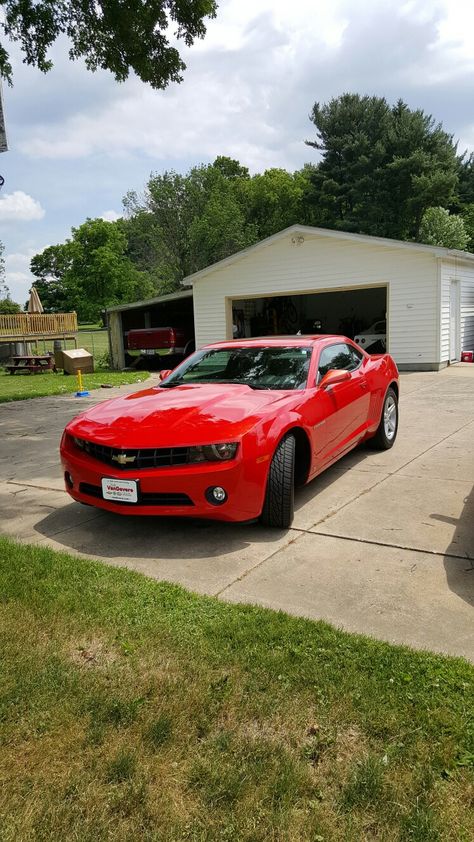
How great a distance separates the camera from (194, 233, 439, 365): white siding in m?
15.6

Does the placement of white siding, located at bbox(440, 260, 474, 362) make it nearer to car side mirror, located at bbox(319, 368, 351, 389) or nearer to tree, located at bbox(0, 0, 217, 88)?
tree, located at bbox(0, 0, 217, 88)

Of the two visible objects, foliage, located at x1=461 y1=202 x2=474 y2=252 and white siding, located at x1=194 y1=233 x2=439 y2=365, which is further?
foliage, located at x1=461 y1=202 x2=474 y2=252

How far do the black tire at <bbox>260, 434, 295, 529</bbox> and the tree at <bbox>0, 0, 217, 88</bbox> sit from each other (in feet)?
34.4

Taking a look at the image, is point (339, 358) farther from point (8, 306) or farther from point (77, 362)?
point (8, 306)

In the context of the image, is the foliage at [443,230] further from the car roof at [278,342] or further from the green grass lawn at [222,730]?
the green grass lawn at [222,730]

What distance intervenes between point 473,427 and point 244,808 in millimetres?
6800

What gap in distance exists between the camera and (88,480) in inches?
171

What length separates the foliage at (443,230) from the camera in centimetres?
3394

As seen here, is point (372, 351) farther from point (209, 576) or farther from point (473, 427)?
point (209, 576)

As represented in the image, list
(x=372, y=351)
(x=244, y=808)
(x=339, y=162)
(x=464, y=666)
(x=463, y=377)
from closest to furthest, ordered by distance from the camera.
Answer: (x=244, y=808) → (x=464, y=666) → (x=463, y=377) → (x=372, y=351) → (x=339, y=162)

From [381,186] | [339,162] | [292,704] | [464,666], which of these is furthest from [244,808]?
[339,162]

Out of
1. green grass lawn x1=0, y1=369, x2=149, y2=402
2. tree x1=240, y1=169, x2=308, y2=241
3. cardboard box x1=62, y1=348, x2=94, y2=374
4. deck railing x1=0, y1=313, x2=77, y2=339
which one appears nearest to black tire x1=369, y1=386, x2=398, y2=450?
green grass lawn x1=0, y1=369, x2=149, y2=402

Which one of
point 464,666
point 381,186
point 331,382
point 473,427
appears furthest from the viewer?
point 381,186

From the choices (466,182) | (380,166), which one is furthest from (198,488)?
(466,182)
